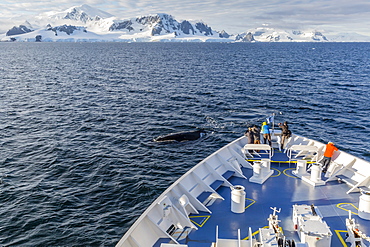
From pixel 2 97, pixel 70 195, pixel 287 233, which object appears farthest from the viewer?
pixel 2 97

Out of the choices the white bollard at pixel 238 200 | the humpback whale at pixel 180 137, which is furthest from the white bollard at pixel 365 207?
the humpback whale at pixel 180 137

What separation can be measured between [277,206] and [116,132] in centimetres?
2683

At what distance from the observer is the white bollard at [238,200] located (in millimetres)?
14398

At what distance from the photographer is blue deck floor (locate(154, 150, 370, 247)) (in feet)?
43.2

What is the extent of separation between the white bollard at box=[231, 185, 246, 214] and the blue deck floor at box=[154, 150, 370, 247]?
8.9 inches

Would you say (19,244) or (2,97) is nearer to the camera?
(19,244)

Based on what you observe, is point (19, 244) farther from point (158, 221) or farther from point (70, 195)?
point (158, 221)

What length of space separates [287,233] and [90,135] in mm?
28717

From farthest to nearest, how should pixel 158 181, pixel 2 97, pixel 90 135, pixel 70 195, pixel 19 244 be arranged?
pixel 2 97
pixel 90 135
pixel 158 181
pixel 70 195
pixel 19 244

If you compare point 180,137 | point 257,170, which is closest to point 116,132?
point 180,137

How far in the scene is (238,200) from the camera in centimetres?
1449

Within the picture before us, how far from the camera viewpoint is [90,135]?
37312 mm

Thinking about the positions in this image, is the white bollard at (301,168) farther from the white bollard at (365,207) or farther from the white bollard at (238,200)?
the white bollard at (238,200)

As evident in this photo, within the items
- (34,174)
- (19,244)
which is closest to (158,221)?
(19,244)
